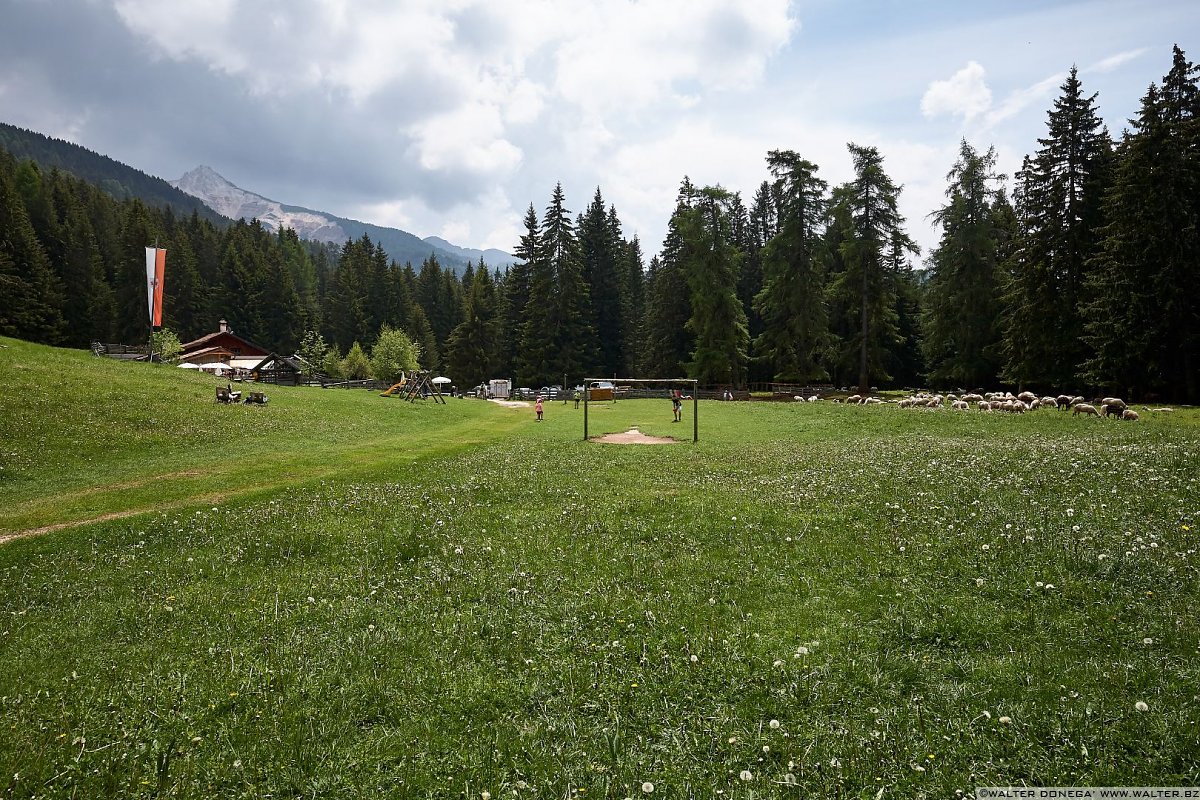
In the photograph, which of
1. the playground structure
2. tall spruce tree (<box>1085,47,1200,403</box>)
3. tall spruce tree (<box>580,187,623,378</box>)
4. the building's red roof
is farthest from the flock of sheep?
the building's red roof

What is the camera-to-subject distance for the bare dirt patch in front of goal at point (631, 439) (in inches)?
1051

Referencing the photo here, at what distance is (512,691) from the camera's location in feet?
21.1

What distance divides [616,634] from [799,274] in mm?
60149

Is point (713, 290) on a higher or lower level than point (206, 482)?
higher

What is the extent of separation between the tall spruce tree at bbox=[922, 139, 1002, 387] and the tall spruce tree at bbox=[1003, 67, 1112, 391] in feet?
24.6

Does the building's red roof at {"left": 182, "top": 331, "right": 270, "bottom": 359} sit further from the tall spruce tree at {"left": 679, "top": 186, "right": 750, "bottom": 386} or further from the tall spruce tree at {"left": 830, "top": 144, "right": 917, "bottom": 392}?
the tall spruce tree at {"left": 830, "top": 144, "right": 917, "bottom": 392}

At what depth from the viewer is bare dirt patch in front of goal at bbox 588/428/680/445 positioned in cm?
2670

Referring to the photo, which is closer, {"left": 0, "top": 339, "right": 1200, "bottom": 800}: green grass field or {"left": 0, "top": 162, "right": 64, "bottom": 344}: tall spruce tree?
{"left": 0, "top": 339, "right": 1200, "bottom": 800}: green grass field

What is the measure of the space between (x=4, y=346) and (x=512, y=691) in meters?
52.9

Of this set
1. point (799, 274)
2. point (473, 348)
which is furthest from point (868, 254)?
point (473, 348)

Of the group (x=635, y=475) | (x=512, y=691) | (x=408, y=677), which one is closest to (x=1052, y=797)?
(x=512, y=691)

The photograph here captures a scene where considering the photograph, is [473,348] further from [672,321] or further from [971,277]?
[971,277]

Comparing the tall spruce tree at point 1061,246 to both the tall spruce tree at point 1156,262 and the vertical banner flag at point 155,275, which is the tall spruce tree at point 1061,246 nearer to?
the tall spruce tree at point 1156,262

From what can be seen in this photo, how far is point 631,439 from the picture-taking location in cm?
2875
